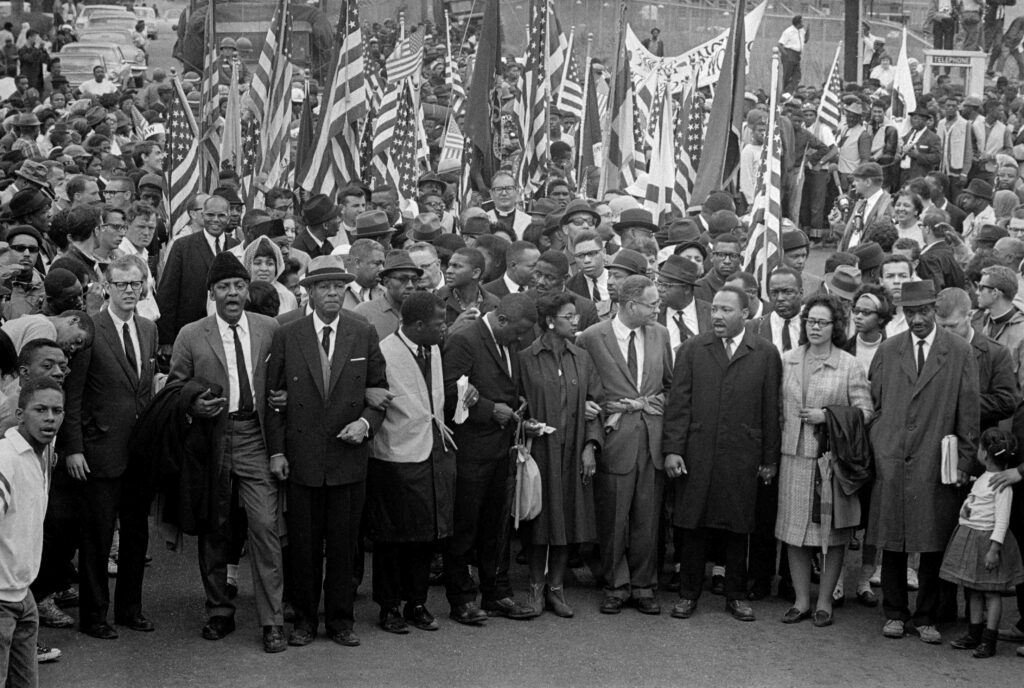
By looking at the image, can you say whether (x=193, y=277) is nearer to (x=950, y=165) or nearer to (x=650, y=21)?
(x=950, y=165)

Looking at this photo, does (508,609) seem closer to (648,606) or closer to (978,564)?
(648,606)

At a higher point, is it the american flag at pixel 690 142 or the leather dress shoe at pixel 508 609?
the american flag at pixel 690 142

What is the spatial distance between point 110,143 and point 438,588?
456 inches

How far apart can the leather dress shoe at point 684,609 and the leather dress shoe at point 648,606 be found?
113 mm

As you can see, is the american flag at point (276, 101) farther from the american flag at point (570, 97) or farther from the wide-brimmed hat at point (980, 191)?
the wide-brimmed hat at point (980, 191)

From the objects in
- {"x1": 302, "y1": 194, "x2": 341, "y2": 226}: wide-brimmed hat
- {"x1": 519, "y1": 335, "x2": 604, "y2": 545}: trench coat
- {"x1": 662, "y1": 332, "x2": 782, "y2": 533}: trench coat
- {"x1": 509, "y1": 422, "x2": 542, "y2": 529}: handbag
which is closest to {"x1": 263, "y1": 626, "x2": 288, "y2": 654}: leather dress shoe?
{"x1": 509, "y1": 422, "x2": 542, "y2": 529}: handbag

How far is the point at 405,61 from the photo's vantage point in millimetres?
17094

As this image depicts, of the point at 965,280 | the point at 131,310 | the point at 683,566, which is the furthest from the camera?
the point at 965,280

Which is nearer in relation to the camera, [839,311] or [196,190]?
[839,311]

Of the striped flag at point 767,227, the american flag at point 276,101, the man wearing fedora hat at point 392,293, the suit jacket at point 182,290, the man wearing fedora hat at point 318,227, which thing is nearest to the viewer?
the man wearing fedora hat at point 392,293

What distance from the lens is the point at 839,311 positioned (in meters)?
10.4

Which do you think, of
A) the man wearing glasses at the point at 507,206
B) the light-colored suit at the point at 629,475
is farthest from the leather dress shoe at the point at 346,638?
the man wearing glasses at the point at 507,206

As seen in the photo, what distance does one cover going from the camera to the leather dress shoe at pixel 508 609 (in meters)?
10.3

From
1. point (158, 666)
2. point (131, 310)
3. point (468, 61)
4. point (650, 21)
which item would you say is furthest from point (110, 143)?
point (650, 21)
